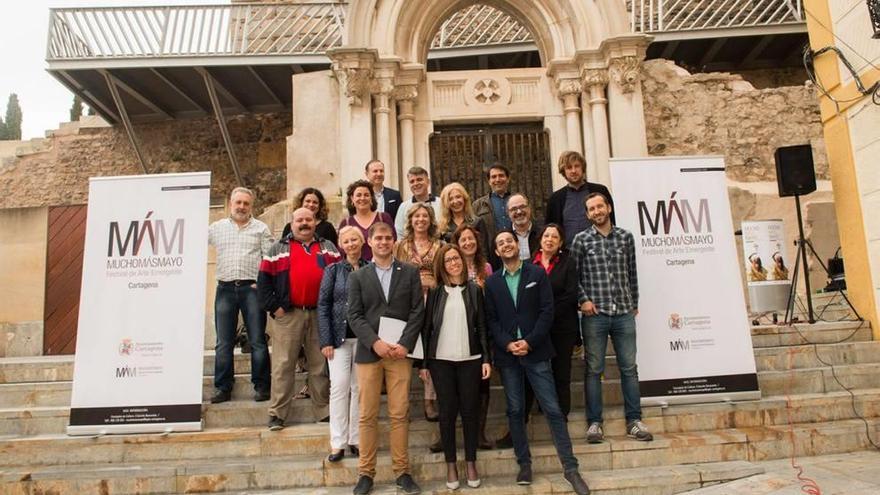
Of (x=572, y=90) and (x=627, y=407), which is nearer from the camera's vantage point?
(x=627, y=407)

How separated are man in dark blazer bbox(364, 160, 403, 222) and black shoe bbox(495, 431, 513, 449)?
2.15 metres

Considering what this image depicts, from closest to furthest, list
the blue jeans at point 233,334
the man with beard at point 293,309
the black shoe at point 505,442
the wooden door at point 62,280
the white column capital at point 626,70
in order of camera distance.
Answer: the black shoe at point 505,442, the man with beard at point 293,309, the blue jeans at point 233,334, the wooden door at point 62,280, the white column capital at point 626,70

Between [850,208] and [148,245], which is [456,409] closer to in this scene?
[148,245]

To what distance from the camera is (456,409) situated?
351 cm

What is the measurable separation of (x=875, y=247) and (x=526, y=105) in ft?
13.7

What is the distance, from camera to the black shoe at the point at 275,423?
12.9 ft

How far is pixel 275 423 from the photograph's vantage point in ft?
13.1

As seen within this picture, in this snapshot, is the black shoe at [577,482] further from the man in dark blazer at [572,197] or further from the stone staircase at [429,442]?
the man in dark blazer at [572,197]

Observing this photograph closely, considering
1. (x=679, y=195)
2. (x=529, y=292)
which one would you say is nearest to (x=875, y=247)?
(x=679, y=195)

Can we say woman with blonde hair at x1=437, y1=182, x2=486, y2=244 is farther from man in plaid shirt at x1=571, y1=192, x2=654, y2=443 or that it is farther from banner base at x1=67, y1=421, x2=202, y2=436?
banner base at x1=67, y1=421, x2=202, y2=436

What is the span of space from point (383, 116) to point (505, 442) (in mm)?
4651

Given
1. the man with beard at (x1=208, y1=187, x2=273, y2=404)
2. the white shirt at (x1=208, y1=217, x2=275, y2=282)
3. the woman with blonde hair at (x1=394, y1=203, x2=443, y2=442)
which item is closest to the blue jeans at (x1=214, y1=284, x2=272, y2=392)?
the man with beard at (x1=208, y1=187, x2=273, y2=404)

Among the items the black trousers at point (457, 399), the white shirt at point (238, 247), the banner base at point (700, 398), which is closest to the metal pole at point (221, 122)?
the white shirt at point (238, 247)

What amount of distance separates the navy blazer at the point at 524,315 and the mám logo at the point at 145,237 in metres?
2.43
